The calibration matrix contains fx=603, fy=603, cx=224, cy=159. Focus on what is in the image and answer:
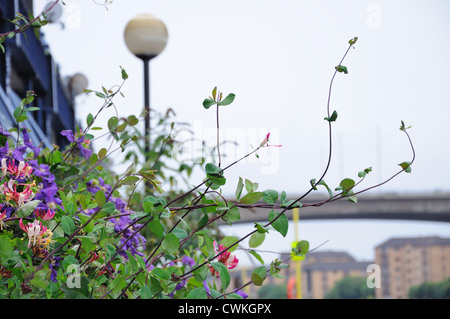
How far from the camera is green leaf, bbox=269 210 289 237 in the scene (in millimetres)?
1466

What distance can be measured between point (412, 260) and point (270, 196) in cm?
13577

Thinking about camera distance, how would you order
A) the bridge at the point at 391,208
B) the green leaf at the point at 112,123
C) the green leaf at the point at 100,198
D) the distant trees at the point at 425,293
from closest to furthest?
the green leaf at the point at 100,198 → the green leaf at the point at 112,123 → the distant trees at the point at 425,293 → the bridge at the point at 391,208

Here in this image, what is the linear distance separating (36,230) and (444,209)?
5895 centimetres

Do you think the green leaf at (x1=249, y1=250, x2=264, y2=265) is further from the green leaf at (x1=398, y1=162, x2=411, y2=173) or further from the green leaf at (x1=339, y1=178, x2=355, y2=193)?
the green leaf at (x1=398, y1=162, x2=411, y2=173)

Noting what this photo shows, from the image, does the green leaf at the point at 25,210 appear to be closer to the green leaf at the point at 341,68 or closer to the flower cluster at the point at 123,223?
the flower cluster at the point at 123,223

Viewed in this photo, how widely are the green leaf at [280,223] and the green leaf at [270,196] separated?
0.04m

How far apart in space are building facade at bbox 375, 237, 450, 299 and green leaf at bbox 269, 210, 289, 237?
11658 centimetres

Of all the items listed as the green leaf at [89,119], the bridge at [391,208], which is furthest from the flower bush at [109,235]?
the bridge at [391,208]

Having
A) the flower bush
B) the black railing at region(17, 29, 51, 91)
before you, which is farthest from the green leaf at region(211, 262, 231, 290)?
the black railing at region(17, 29, 51, 91)

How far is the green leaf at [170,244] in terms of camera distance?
152 centimetres

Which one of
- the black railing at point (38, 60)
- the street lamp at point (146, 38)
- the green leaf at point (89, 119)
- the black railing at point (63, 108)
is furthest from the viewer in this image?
the black railing at point (63, 108)

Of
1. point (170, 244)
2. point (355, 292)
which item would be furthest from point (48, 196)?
point (355, 292)
